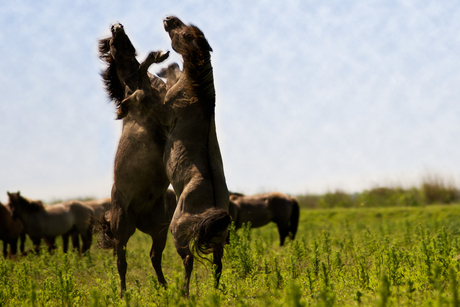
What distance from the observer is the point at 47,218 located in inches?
523

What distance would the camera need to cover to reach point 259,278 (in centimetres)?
460

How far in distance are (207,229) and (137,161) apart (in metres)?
1.56

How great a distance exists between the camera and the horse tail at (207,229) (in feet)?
11.5

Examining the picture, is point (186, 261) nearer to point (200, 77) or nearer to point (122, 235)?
point (122, 235)

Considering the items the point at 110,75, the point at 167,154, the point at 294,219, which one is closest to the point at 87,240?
the point at 294,219

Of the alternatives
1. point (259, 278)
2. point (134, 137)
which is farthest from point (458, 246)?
point (134, 137)

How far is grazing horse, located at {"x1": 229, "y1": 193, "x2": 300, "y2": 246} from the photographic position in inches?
560

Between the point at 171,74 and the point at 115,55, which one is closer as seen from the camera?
the point at 171,74

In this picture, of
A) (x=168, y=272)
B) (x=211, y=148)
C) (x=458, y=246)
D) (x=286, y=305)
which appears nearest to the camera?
(x=286, y=305)

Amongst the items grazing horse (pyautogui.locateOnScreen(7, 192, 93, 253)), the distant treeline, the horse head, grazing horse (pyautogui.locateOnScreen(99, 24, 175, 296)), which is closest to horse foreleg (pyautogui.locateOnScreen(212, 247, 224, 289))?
grazing horse (pyautogui.locateOnScreen(99, 24, 175, 296))

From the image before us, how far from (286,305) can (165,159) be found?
75.5 inches

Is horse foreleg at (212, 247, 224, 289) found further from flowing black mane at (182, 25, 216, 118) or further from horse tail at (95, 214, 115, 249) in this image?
horse tail at (95, 214, 115, 249)

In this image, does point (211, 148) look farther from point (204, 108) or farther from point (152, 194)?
point (152, 194)

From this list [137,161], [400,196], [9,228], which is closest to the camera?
[137,161]
